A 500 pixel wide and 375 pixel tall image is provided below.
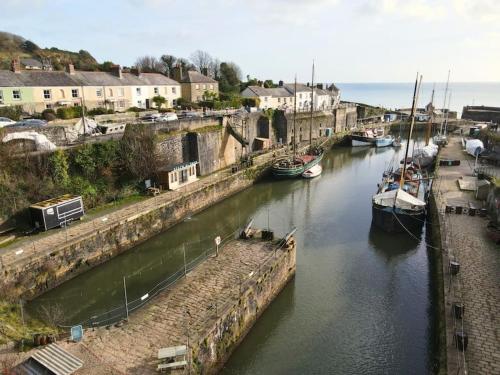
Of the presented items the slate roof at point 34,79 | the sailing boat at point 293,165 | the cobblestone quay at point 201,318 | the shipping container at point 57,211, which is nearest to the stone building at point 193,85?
the slate roof at point 34,79

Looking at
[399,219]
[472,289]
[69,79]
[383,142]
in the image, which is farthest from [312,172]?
[69,79]

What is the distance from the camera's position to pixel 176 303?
11883mm

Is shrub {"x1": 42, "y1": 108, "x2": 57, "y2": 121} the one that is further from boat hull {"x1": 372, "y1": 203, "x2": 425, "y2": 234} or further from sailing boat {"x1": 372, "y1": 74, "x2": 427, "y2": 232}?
boat hull {"x1": 372, "y1": 203, "x2": 425, "y2": 234}

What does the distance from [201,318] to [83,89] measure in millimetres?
29031

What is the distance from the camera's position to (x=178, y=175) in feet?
78.6

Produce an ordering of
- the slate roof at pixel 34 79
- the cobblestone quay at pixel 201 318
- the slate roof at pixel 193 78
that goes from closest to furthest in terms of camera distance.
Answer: the cobblestone quay at pixel 201 318 < the slate roof at pixel 34 79 < the slate roof at pixel 193 78

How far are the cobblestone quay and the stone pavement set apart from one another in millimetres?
5781

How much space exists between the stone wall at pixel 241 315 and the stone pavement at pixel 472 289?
5.70 m

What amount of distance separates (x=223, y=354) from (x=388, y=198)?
13.4m

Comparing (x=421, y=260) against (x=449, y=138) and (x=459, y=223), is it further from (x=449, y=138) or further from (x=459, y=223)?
(x=449, y=138)

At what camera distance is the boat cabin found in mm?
23125

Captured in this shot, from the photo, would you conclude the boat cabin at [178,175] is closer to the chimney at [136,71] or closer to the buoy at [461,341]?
the buoy at [461,341]

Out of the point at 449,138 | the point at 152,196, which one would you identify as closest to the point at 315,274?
the point at 152,196

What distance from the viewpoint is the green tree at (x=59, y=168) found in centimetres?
1891
